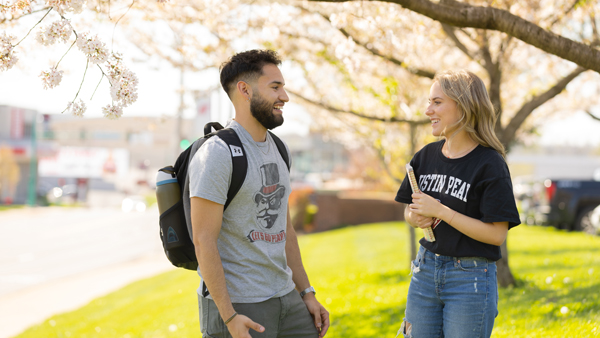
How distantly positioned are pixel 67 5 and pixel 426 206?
7.26 ft

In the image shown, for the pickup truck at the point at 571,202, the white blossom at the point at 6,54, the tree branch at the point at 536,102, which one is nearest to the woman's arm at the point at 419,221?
the white blossom at the point at 6,54

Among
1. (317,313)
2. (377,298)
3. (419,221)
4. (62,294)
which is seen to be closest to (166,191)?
(317,313)

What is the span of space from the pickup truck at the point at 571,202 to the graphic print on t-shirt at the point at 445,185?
1258 centimetres

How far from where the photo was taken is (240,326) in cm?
233

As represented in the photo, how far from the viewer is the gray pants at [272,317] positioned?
8.05 ft

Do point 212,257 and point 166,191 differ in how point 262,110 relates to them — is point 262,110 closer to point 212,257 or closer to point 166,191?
point 166,191

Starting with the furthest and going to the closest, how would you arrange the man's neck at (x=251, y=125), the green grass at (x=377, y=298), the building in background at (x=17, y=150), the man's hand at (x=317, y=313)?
the building in background at (x=17, y=150)
the green grass at (x=377, y=298)
the man's hand at (x=317, y=313)
the man's neck at (x=251, y=125)

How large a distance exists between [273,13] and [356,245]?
9304mm

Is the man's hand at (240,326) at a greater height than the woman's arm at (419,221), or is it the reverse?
the woman's arm at (419,221)

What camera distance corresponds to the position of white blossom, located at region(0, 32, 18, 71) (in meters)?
2.86

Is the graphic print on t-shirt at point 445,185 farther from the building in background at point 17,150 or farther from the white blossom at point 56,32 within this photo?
the building in background at point 17,150

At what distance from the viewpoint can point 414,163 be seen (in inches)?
115

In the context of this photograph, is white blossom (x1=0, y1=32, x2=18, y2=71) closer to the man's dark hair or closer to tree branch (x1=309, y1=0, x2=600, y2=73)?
the man's dark hair

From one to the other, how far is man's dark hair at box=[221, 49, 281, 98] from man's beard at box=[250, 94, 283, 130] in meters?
0.11
